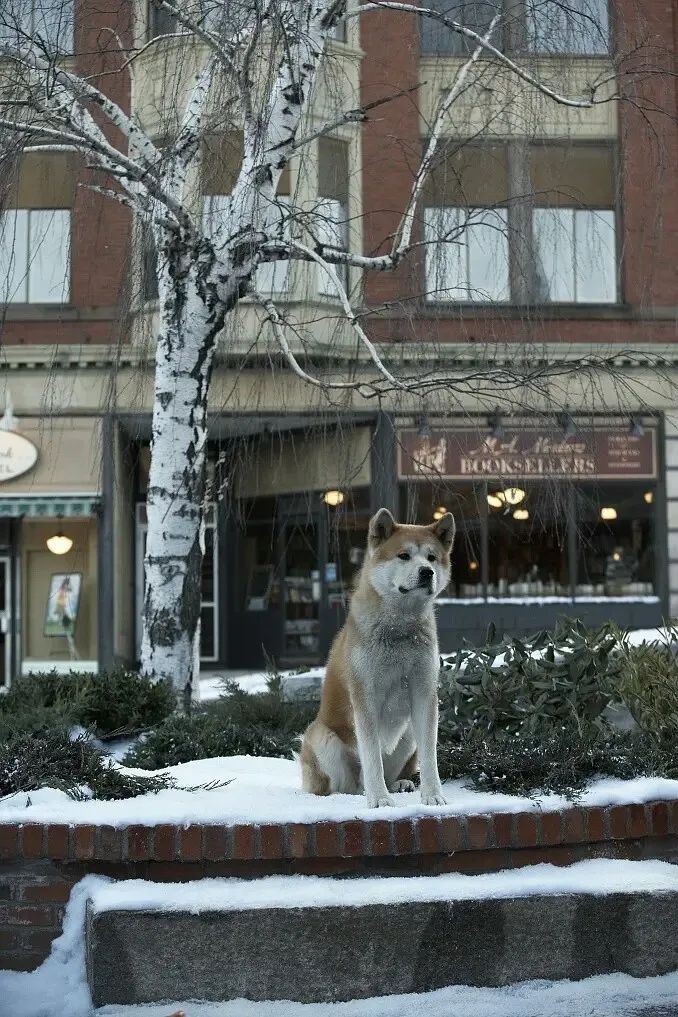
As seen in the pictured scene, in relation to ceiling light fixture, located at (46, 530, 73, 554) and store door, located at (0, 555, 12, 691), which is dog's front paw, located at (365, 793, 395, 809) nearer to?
ceiling light fixture, located at (46, 530, 73, 554)

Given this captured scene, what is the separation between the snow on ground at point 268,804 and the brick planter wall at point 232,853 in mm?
53

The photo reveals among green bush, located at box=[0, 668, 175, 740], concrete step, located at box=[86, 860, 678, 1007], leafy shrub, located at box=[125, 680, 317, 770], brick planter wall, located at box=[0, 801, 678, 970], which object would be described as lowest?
concrete step, located at box=[86, 860, 678, 1007]

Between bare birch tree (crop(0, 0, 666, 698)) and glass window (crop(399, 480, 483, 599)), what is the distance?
8837mm

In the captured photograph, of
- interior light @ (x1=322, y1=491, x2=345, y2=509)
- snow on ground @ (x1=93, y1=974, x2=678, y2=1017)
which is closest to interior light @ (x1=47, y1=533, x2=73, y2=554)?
interior light @ (x1=322, y1=491, x2=345, y2=509)

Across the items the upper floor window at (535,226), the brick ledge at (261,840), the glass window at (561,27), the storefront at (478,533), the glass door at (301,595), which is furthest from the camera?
the glass door at (301,595)

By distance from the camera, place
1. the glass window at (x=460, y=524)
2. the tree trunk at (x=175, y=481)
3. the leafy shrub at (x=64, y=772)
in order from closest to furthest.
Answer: the leafy shrub at (x=64, y=772), the tree trunk at (x=175, y=481), the glass window at (x=460, y=524)

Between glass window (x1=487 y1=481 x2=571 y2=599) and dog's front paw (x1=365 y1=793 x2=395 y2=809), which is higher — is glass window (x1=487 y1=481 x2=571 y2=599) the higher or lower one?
the higher one

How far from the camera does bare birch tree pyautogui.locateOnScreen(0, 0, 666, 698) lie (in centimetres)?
844

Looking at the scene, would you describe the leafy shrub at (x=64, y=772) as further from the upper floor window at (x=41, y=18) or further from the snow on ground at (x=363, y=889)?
the upper floor window at (x=41, y=18)

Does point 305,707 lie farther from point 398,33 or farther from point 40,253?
point 40,253

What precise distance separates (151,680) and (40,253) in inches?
454

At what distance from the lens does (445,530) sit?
211 inches

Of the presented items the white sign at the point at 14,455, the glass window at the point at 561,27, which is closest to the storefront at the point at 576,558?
the white sign at the point at 14,455

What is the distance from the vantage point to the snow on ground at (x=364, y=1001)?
15.5 ft
